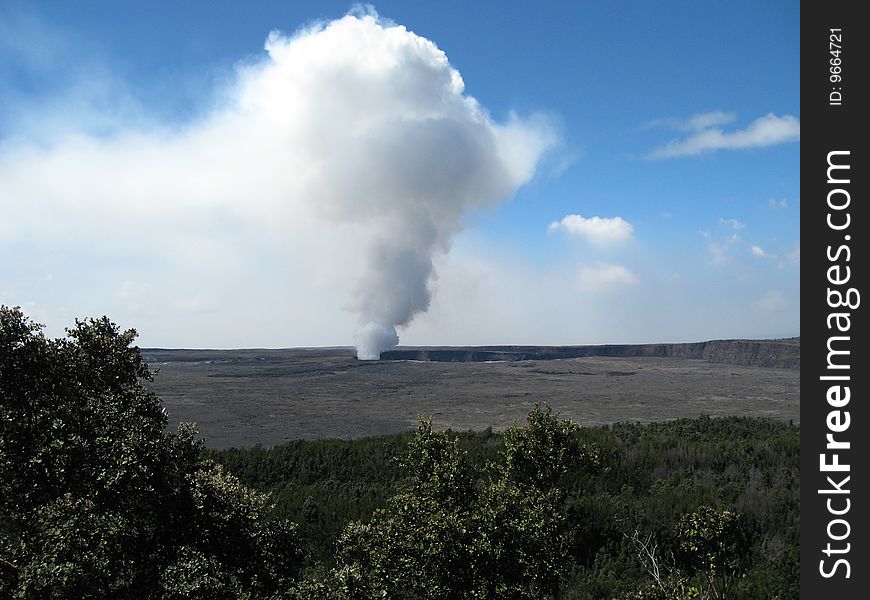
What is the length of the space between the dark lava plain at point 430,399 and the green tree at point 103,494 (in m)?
32.6

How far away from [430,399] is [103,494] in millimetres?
73568

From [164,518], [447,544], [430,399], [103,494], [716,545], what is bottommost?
[430,399]

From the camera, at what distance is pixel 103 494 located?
11.2 meters

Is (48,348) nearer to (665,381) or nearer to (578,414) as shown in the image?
(578,414)

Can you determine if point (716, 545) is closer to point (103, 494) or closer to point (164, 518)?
point (164, 518)

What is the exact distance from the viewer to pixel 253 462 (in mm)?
42031

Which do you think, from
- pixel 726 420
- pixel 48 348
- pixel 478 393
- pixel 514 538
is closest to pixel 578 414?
pixel 726 420

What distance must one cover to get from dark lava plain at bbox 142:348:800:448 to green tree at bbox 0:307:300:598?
107ft

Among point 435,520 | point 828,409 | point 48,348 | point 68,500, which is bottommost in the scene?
point 435,520

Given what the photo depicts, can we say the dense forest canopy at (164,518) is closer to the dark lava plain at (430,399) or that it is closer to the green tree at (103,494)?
the green tree at (103,494)

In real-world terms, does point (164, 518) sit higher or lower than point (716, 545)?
higher

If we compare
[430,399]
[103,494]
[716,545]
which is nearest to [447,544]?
[103,494]

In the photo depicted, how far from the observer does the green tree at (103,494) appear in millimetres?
10219

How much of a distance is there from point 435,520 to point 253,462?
34.0m
